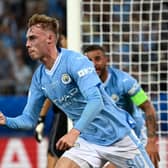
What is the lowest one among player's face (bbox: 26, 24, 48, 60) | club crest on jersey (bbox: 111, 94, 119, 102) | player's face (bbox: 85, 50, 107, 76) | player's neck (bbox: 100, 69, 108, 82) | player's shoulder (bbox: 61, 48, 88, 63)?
club crest on jersey (bbox: 111, 94, 119, 102)

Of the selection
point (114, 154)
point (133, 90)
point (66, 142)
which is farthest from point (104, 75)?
point (66, 142)

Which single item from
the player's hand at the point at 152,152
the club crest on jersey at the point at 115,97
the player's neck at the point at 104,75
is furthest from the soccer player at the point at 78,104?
the player's neck at the point at 104,75

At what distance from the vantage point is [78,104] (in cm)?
524

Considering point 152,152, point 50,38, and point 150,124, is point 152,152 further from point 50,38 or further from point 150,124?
point 50,38

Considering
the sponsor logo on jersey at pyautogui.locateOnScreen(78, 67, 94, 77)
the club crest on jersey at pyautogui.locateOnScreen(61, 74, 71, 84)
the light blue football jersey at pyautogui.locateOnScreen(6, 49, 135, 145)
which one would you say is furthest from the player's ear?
the sponsor logo on jersey at pyautogui.locateOnScreen(78, 67, 94, 77)

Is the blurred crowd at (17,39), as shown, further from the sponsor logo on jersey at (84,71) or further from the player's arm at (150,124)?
the sponsor logo on jersey at (84,71)

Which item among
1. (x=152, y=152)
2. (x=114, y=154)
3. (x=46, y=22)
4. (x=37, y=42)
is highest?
(x=46, y=22)

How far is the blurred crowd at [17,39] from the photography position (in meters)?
11.4

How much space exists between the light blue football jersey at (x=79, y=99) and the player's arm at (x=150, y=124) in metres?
0.53

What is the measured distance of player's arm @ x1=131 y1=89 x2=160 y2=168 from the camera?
607cm

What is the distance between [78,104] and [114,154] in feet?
1.52

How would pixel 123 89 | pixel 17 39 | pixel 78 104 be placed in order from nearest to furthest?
pixel 78 104
pixel 123 89
pixel 17 39

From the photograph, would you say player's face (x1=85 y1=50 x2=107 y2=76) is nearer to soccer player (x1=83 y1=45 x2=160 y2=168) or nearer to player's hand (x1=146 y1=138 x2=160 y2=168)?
soccer player (x1=83 y1=45 x2=160 y2=168)

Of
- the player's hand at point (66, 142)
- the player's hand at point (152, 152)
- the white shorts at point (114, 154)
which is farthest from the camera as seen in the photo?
the player's hand at point (152, 152)
